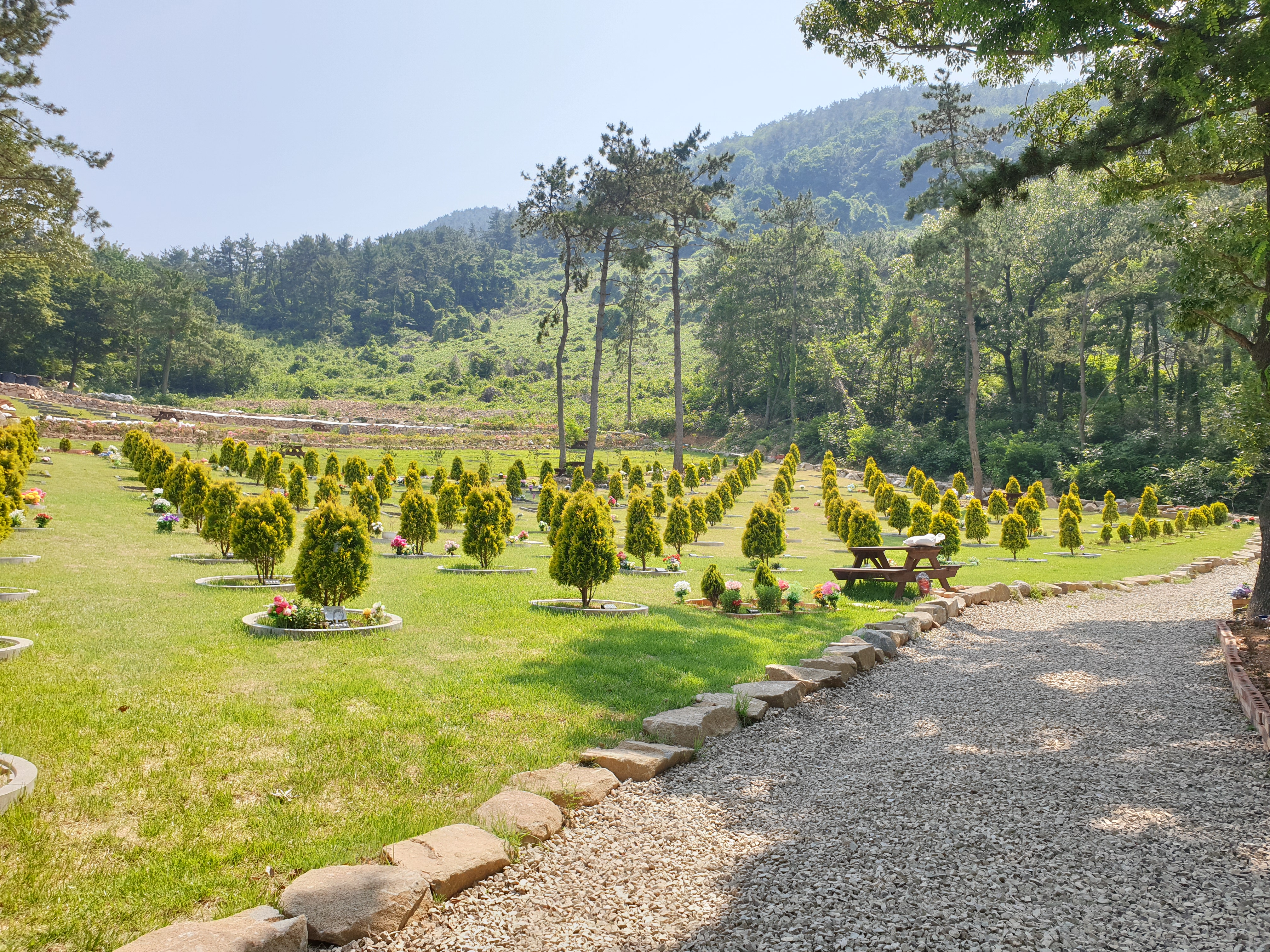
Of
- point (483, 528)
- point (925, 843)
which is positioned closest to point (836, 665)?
point (925, 843)

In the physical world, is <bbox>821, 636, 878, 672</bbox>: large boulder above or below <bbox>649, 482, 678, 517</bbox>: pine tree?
below

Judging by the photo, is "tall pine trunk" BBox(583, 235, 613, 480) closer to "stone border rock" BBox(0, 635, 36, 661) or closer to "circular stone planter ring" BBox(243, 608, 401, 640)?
"circular stone planter ring" BBox(243, 608, 401, 640)

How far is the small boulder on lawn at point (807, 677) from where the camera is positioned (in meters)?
6.74

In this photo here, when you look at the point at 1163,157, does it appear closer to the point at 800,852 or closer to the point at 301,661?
the point at 800,852

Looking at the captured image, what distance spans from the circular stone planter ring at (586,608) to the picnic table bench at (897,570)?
13.5 ft

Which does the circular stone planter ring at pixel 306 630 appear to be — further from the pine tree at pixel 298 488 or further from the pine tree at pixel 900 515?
the pine tree at pixel 900 515

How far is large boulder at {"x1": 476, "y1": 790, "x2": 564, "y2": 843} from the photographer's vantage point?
3.73 m

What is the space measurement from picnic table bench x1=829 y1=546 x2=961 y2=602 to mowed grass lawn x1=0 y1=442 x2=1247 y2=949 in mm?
1934

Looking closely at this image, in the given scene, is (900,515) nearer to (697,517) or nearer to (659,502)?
(697,517)

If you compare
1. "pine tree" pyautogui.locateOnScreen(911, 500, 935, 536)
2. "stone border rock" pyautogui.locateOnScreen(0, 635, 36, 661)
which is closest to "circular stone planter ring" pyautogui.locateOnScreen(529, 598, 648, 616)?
"stone border rock" pyautogui.locateOnScreen(0, 635, 36, 661)

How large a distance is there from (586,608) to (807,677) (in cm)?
348

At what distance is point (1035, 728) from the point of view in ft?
19.2

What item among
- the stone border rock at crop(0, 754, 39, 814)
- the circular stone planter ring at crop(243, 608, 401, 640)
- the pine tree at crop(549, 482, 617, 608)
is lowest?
the circular stone planter ring at crop(243, 608, 401, 640)

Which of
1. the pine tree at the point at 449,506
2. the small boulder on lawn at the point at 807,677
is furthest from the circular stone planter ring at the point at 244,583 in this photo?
the pine tree at the point at 449,506
